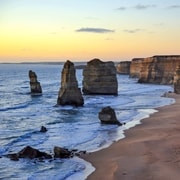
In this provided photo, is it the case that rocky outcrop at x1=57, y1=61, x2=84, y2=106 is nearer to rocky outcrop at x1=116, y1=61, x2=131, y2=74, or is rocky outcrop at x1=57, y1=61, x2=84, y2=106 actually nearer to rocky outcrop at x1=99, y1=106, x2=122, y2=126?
rocky outcrop at x1=99, y1=106, x2=122, y2=126

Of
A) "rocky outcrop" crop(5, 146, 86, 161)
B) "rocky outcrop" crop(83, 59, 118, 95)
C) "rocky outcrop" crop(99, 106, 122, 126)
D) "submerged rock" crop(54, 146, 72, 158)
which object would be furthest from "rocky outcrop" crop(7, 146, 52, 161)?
"rocky outcrop" crop(83, 59, 118, 95)

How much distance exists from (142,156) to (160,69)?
83757 mm

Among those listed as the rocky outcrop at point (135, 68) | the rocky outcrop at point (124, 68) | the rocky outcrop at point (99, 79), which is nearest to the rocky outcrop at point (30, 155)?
the rocky outcrop at point (99, 79)

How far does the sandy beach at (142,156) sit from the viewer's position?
781 inches

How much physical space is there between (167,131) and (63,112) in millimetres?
18406

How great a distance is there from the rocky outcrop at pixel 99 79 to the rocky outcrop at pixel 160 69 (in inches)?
1497

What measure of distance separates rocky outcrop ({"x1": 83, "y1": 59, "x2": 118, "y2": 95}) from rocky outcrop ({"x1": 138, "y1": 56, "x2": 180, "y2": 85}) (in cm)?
3801

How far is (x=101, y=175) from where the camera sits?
20.2 metres

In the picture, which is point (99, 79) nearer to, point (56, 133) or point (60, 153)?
point (56, 133)

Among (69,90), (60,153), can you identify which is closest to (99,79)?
(69,90)

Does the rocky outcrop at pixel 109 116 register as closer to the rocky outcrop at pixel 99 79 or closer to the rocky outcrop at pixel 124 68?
the rocky outcrop at pixel 99 79

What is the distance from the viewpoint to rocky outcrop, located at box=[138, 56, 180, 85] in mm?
104500

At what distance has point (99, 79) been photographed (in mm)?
68125

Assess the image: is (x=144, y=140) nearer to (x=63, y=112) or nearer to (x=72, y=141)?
(x=72, y=141)
